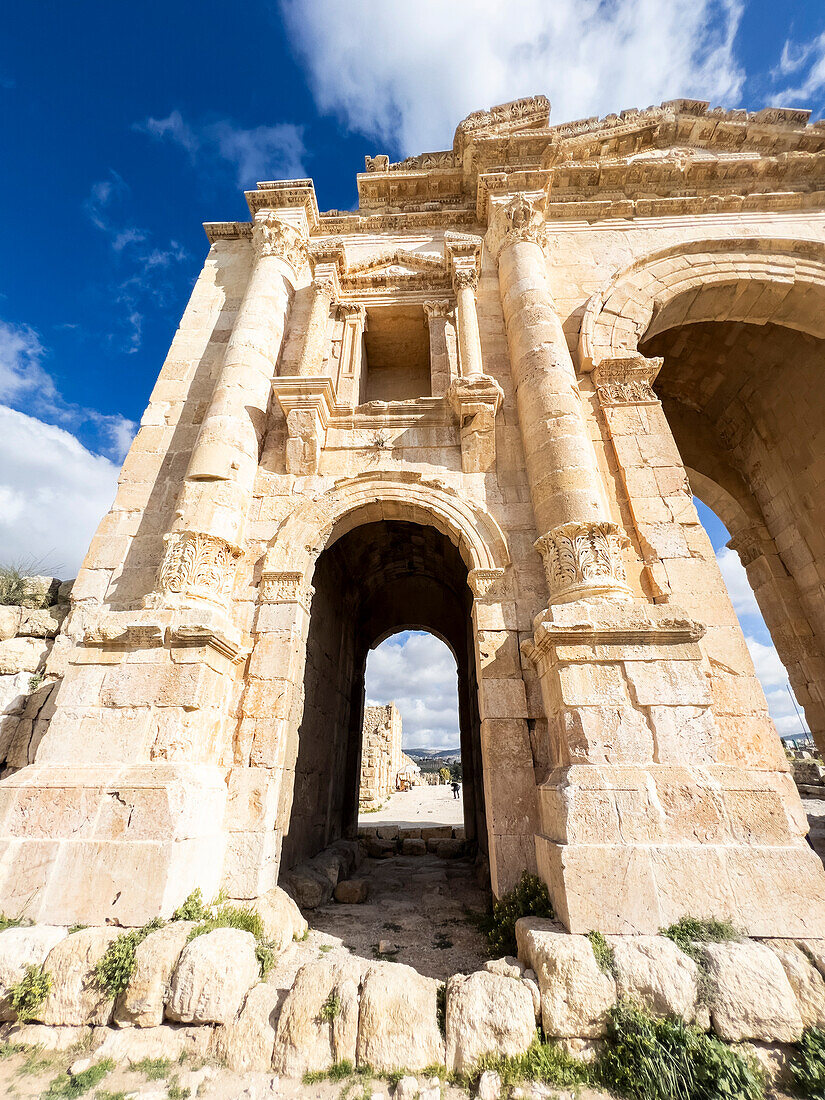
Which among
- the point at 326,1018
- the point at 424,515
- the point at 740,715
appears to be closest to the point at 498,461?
the point at 424,515

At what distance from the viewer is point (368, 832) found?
10812 mm

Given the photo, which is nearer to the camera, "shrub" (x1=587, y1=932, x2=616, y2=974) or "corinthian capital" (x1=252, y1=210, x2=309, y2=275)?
"shrub" (x1=587, y1=932, x2=616, y2=974)

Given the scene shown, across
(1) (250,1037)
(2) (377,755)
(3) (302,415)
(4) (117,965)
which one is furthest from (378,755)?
(1) (250,1037)

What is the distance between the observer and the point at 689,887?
338 cm

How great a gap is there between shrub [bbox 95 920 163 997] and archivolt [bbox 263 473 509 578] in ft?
11.2

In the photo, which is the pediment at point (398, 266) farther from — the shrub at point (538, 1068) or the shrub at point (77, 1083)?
the shrub at point (77, 1083)

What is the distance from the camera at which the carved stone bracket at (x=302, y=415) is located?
20.8 feet

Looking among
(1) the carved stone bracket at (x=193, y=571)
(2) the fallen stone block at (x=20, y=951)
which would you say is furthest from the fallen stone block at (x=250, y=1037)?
(1) the carved stone bracket at (x=193, y=571)

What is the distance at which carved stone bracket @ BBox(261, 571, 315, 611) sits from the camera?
5.48 metres

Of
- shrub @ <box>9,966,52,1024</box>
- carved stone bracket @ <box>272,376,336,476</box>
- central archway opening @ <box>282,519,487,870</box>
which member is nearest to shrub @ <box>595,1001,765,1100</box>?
shrub @ <box>9,966,52,1024</box>

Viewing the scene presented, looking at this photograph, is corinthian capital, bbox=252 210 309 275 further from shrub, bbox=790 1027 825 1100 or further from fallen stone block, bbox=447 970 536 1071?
shrub, bbox=790 1027 825 1100

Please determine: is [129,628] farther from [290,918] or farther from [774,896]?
[774,896]

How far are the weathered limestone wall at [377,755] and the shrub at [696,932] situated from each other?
570 inches

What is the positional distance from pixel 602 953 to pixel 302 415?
240 inches
